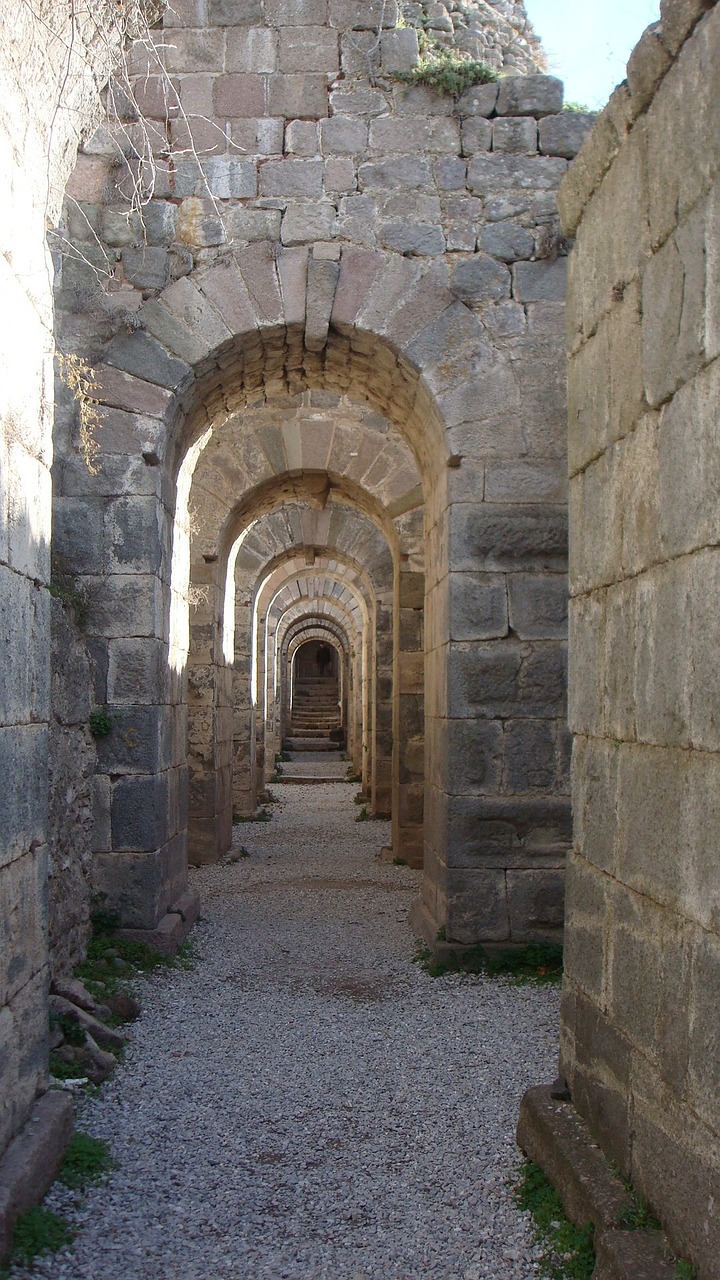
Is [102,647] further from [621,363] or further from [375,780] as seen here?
[375,780]

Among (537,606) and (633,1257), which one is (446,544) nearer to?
(537,606)

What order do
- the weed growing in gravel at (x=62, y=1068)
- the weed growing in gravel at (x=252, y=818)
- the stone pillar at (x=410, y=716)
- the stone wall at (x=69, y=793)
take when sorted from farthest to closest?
the weed growing in gravel at (x=252, y=818) → the stone pillar at (x=410, y=716) → the stone wall at (x=69, y=793) → the weed growing in gravel at (x=62, y=1068)

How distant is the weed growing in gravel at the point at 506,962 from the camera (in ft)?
18.7

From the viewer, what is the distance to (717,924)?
2117 mm

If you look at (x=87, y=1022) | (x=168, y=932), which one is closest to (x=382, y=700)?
(x=168, y=932)

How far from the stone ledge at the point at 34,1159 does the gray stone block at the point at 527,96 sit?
5.58 metres

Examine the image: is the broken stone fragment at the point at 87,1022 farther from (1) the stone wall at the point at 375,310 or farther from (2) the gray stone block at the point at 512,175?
(2) the gray stone block at the point at 512,175

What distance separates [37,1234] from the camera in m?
2.77

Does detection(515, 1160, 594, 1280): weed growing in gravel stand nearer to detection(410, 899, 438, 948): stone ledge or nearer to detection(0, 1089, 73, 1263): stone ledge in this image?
detection(0, 1089, 73, 1263): stone ledge

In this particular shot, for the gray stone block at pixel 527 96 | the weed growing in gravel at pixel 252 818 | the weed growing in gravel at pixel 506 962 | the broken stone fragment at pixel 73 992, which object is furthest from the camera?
the weed growing in gravel at pixel 252 818

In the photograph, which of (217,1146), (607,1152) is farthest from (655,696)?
(217,1146)

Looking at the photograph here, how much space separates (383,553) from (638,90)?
1001 centimetres

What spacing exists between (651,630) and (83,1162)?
237cm

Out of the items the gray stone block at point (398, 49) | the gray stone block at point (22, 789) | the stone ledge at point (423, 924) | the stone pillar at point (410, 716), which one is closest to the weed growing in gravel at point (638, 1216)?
the gray stone block at point (22, 789)
